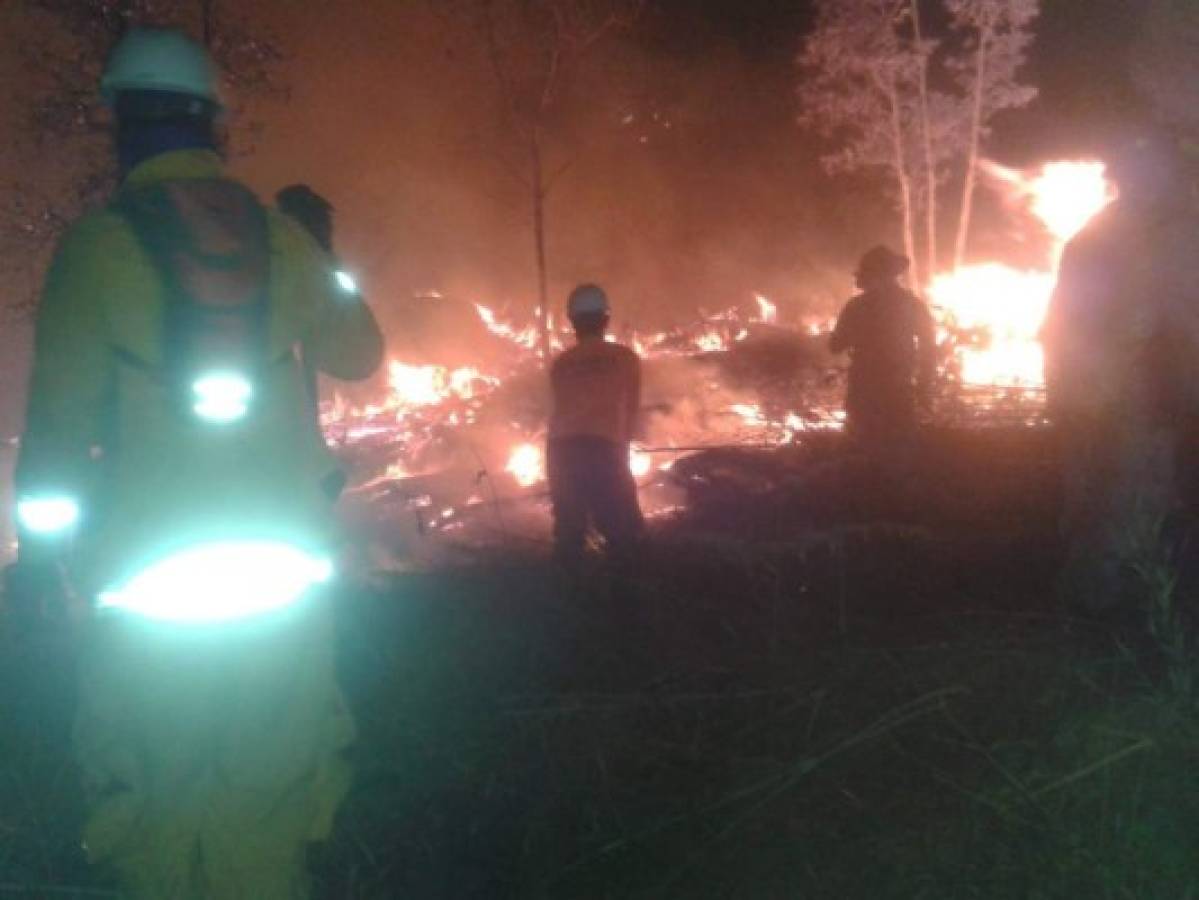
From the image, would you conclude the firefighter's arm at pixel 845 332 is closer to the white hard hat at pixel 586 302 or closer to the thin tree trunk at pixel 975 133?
the white hard hat at pixel 586 302

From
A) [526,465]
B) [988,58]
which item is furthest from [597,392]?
[988,58]

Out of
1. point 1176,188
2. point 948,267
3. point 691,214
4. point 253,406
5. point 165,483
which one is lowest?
point 165,483

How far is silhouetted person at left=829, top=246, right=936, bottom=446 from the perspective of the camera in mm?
7184

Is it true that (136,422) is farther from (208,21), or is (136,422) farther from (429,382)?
(429,382)

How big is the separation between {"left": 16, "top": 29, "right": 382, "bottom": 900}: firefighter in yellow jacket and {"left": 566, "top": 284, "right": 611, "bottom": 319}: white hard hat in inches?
131

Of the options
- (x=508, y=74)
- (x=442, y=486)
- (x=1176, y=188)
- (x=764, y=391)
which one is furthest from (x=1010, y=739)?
(x=508, y=74)

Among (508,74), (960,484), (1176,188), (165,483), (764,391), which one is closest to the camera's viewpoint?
(165,483)

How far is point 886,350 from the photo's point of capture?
23.6ft

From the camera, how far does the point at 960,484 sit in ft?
22.2

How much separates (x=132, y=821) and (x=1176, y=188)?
4.20 m

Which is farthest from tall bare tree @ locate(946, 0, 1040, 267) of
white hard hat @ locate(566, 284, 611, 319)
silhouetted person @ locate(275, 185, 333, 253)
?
silhouetted person @ locate(275, 185, 333, 253)

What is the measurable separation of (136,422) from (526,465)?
905 centimetres

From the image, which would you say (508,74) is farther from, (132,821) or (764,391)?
(132,821)

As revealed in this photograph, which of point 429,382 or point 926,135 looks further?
point 429,382
